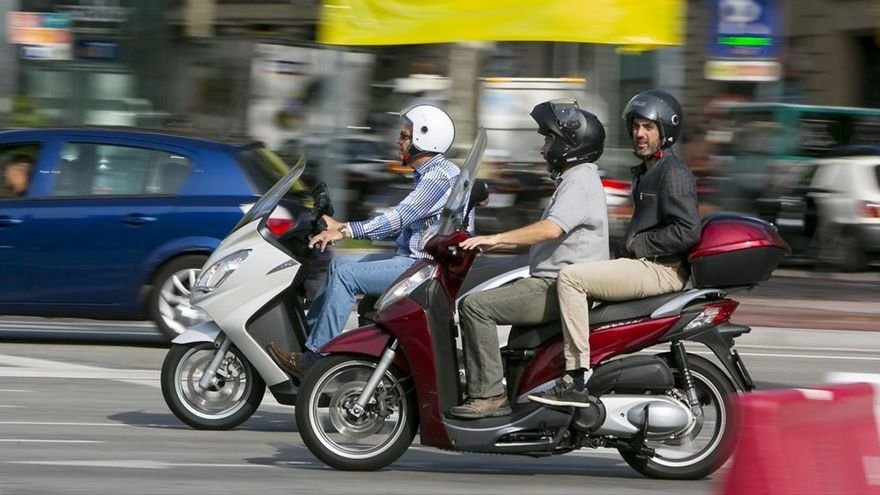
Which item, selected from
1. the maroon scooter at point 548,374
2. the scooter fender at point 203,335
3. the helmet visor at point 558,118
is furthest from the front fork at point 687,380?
the scooter fender at point 203,335

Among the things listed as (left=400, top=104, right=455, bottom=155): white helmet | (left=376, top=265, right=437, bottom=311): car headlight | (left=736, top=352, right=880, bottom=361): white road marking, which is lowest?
(left=736, top=352, right=880, bottom=361): white road marking

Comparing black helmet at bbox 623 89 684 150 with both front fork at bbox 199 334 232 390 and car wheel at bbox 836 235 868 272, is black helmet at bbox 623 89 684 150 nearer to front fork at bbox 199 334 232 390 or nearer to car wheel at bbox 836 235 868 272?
front fork at bbox 199 334 232 390

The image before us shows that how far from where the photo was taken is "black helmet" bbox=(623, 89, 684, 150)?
24.2ft

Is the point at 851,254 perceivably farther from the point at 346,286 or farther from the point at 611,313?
the point at 611,313

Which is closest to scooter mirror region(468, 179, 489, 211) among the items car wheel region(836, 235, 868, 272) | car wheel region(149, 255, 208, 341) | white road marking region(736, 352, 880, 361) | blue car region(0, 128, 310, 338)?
blue car region(0, 128, 310, 338)

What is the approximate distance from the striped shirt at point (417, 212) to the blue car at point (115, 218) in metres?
3.65

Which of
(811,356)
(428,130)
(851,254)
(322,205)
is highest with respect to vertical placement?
(428,130)

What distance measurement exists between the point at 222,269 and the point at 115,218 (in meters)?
3.68

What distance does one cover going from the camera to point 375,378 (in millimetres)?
7340

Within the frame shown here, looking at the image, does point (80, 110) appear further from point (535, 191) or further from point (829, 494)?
point (829, 494)

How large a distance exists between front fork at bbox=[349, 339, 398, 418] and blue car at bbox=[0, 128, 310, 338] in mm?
4576

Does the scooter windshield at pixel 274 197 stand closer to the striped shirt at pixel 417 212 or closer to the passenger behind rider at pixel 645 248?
the striped shirt at pixel 417 212

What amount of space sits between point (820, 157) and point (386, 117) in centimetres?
591

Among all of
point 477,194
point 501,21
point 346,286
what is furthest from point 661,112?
point 501,21
